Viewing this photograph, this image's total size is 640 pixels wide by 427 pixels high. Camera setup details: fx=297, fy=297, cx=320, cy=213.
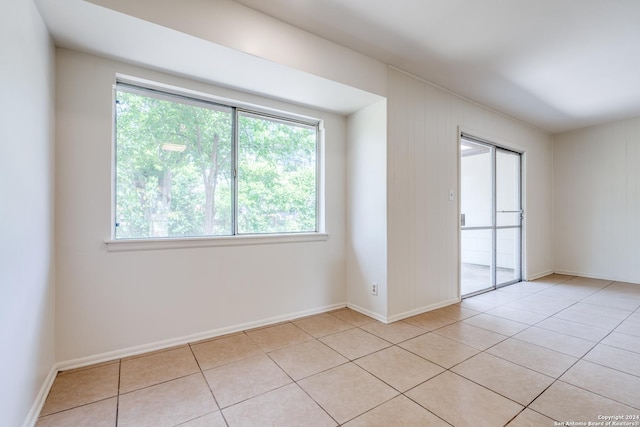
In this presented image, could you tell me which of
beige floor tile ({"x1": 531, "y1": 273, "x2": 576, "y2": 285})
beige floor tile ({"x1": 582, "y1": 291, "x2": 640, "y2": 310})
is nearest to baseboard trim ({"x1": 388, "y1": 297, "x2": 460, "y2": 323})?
beige floor tile ({"x1": 582, "y1": 291, "x2": 640, "y2": 310})

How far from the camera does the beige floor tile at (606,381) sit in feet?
5.84

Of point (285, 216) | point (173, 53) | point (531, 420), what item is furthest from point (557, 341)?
point (173, 53)

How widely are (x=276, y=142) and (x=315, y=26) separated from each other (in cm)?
116

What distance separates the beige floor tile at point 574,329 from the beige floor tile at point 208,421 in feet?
9.79

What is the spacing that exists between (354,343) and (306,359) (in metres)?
0.49

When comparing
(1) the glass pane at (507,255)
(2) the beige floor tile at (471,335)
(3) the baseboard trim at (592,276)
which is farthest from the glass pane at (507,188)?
(2) the beige floor tile at (471,335)

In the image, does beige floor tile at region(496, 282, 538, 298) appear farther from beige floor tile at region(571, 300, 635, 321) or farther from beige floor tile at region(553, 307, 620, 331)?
beige floor tile at region(553, 307, 620, 331)

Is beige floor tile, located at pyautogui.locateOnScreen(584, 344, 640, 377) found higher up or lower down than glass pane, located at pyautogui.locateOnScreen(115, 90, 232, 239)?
lower down

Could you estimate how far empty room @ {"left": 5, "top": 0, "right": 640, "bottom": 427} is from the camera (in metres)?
1.69

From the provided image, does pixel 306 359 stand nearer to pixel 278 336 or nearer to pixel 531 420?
pixel 278 336

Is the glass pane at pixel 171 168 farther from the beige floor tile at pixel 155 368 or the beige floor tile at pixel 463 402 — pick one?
the beige floor tile at pixel 463 402

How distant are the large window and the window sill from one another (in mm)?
99

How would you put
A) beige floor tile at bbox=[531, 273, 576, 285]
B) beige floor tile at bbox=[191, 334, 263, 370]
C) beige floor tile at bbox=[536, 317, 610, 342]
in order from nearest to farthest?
1. beige floor tile at bbox=[191, 334, 263, 370]
2. beige floor tile at bbox=[536, 317, 610, 342]
3. beige floor tile at bbox=[531, 273, 576, 285]

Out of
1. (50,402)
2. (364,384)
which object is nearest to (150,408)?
(50,402)
